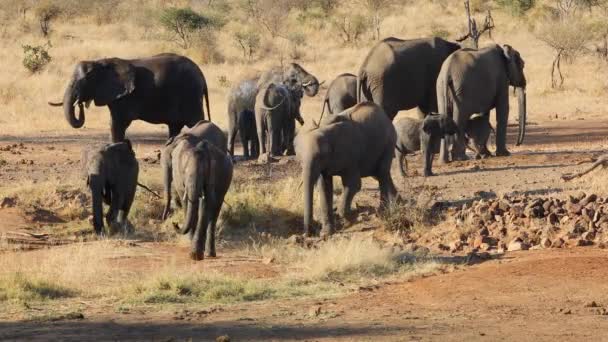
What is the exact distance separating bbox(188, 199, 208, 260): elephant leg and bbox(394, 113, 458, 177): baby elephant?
546 cm

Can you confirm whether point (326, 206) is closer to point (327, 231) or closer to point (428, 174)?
point (327, 231)

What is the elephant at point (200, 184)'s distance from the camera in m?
12.5

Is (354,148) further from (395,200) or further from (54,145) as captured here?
(54,145)

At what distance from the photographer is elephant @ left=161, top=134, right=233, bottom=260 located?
12484 millimetres

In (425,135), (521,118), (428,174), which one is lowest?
(428,174)

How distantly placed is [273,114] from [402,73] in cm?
208

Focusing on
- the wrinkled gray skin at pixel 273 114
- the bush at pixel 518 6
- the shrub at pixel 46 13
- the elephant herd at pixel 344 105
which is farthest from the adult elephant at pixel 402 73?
the shrub at pixel 46 13

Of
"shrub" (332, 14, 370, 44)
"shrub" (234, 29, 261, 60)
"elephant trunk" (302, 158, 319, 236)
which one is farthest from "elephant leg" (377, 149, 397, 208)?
"shrub" (332, 14, 370, 44)

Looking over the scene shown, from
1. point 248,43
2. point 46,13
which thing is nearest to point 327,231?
point 248,43

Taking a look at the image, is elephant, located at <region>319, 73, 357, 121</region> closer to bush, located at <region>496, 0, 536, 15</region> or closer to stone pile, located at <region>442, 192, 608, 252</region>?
stone pile, located at <region>442, 192, 608, 252</region>

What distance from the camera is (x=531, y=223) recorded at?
1384 cm

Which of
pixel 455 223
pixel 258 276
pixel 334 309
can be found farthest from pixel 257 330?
pixel 455 223

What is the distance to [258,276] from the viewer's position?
1211 cm

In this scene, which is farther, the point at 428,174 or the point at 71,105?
the point at 71,105
